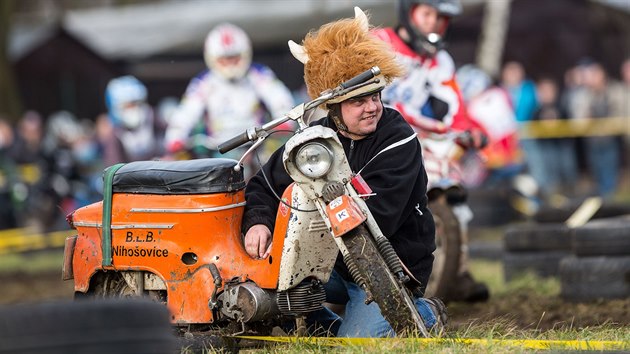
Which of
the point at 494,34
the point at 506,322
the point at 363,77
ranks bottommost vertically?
the point at 506,322

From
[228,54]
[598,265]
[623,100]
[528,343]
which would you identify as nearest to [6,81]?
[623,100]

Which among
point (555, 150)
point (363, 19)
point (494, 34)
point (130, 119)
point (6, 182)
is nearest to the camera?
point (363, 19)

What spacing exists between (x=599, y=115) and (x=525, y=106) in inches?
50.9

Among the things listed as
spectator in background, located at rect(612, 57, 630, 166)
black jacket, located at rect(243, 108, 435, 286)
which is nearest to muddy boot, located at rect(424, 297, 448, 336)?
black jacket, located at rect(243, 108, 435, 286)

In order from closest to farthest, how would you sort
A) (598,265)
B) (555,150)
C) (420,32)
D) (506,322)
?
1. (506,322)
2. (598,265)
3. (420,32)
4. (555,150)

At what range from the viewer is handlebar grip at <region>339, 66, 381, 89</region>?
6145 millimetres

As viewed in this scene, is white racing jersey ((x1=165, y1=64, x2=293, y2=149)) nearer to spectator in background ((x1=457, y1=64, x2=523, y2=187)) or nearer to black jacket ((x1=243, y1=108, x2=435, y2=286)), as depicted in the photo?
black jacket ((x1=243, y1=108, x2=435, y2=286))

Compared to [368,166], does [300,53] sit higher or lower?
higher

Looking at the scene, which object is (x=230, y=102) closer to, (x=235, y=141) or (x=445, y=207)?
(x=445, y=207)

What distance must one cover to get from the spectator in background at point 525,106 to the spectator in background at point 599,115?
81cm

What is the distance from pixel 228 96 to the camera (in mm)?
12602

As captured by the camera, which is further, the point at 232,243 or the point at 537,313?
the point at 537,313

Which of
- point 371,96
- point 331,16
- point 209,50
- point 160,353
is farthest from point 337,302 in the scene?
point 331,16

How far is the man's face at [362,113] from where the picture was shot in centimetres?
643
